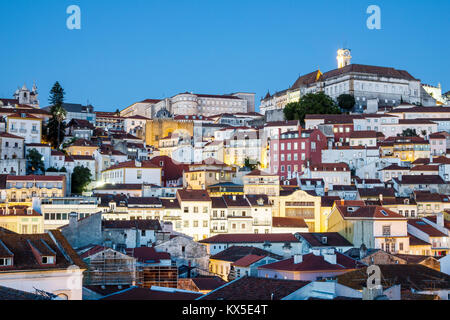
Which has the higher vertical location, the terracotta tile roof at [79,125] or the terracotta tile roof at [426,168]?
the terracotta tile roof at [79,125]

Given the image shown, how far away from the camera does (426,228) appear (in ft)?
169

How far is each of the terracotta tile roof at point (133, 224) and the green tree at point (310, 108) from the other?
47.8 metres

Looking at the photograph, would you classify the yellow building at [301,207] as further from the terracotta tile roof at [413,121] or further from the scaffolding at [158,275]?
the terracotta tile roof at [413,121]

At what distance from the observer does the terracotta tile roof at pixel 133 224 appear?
46.4 meters

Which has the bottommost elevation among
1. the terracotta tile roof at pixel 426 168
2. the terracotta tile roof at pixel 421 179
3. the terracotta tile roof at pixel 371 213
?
the terracotta tile roof at pixel 371 213

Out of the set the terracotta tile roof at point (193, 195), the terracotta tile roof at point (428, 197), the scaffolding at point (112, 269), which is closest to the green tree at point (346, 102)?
the terracotta tile roof at point (428, 197)

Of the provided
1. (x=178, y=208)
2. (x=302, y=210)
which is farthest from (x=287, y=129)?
(x=178, y=208)

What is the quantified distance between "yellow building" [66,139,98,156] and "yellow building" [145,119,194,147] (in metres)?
17.4

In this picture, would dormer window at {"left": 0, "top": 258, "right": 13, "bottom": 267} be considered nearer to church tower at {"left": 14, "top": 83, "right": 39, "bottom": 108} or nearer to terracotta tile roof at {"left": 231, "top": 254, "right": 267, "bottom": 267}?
terracotta tile roof at {"left": 231, "top": 254, "right": 267, "bottom": 267}

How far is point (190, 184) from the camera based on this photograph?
69.2m

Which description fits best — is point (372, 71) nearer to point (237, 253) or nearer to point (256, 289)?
point (237, 253)
